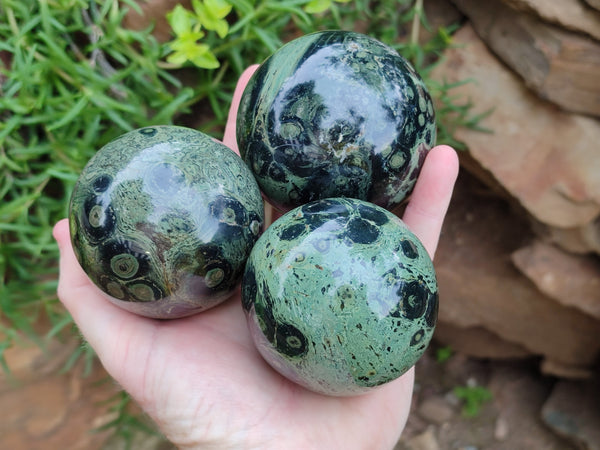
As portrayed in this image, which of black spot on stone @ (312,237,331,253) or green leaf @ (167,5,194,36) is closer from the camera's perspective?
black spot on stone @ (312,237,331,253)

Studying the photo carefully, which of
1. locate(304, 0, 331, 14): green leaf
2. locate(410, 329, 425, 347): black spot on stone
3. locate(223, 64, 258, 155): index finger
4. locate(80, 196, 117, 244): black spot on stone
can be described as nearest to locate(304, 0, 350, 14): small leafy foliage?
locate(304, 0, 331, 14): green leaf

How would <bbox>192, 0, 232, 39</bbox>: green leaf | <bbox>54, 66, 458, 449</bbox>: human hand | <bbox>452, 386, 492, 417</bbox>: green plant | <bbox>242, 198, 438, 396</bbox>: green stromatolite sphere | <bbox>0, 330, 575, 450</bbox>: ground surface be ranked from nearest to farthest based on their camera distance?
<bbox>242, 198, 438, 396</bbox>: green stromatolite sphere
<bbox>54, 66, 458, 449</bbox>: human hand
<bbox>192, 0, 232, 39</bbox>: green leaf
<bbox>0, 330, 575, 450</bbox>: ground surface
<bbox>452, 386, 492, 417</bbox>: green plant

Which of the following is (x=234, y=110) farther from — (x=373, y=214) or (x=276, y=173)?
(x=373, y=214)

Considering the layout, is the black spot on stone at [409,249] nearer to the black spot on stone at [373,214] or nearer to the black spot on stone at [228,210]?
the black spot on stone at [373,214]

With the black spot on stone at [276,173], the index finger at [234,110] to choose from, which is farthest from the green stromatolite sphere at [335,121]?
the index finger at [234,110]

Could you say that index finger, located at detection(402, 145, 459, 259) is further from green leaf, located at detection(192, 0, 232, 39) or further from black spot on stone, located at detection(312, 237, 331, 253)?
green leaf, located at detection(192, 0, 232, 39)

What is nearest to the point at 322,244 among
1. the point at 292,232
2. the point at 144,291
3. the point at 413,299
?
the point at 292,232

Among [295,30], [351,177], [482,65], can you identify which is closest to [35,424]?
[351,177]
